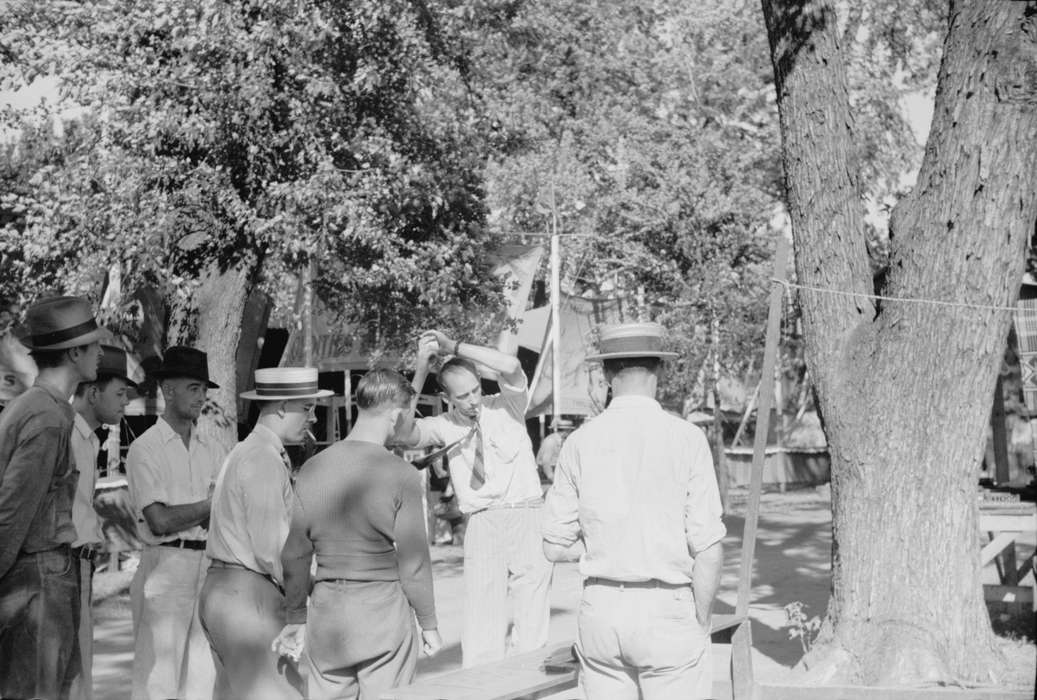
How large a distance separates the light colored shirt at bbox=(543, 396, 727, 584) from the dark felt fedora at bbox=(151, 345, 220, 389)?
93.4 inches

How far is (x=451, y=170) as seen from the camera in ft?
60.0

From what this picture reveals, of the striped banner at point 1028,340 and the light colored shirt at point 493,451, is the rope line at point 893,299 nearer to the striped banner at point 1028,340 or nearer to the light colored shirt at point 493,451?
the light colored shirt at point 493,451

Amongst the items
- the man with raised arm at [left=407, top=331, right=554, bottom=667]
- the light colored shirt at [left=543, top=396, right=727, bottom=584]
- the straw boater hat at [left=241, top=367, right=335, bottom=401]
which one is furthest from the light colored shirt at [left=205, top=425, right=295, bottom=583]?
the man with raised arm at [left=407, top=331, right=554, bottom=667]

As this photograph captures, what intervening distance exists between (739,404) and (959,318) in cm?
5194

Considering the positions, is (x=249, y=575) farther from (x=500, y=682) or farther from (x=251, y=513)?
(x=500, y=682)

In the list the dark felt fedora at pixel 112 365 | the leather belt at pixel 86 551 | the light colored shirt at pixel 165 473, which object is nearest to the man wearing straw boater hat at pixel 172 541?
the light colored shirt at pixel 165 473

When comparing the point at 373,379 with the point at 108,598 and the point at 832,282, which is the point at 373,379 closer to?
the point at 832,282

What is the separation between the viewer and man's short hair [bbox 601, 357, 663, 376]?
4.64 metres

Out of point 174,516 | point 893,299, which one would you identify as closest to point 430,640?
point 174,516

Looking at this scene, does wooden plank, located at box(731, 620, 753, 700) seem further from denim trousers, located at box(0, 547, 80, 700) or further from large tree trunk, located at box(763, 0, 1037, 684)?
denim trousers, located at box(0, 547, 80, 700)

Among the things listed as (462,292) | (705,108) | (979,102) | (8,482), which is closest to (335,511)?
(8,482)

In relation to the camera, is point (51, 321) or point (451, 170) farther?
point (451, 170)

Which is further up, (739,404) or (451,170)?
(451,170)

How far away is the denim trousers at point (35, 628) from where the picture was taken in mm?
4453
